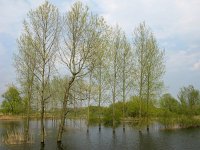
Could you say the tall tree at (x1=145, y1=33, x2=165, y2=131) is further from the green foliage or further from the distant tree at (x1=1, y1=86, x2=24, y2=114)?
the distant tree at (x1=1, y1=86, x2=24, y2=114)

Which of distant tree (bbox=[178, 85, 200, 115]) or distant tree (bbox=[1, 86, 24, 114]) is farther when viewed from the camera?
distant tree (bbox=[1, 86, 24, 114])

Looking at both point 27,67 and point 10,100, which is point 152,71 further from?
point 10,100

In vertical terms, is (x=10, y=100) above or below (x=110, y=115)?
above

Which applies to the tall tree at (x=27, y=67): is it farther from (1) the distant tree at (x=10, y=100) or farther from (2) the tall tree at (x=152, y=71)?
(1) the distant tree at (x=10, y=100)

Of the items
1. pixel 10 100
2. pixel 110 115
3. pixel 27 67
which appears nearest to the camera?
pixel 27 67

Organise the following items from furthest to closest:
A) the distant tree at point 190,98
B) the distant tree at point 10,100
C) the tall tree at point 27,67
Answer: the distant tree at point 10,100 < the distant tree at point 190,98 < the tall tree at point 27,67

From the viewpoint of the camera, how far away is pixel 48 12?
84.1 ft

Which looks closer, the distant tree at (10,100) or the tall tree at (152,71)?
the tall tree at (152,71)

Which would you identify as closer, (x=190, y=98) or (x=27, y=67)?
(x=27, y=67)

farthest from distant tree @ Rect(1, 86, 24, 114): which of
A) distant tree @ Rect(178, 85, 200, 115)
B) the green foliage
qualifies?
distant tree @ Rect(178, 85, 200, 115)

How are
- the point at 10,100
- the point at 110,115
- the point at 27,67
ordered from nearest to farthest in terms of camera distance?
the point at 27,67 < the point at 110,115 < the point at 10,100

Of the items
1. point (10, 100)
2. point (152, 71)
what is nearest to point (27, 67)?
point (152, 71)

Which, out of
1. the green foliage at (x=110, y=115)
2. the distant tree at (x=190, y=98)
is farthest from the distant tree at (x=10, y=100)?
the distant tree at (x=190, y=98)

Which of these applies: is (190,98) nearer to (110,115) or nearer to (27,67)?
(110,115)
